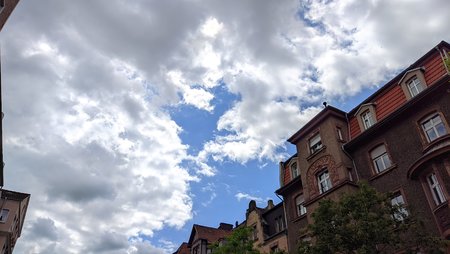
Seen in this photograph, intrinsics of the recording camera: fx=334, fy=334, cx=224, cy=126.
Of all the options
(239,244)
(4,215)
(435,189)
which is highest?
(4,215)

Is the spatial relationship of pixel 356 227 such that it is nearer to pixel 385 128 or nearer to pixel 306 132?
pixel 385 128

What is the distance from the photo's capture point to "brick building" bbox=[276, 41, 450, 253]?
17.5 meters

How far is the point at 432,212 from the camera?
1722cm

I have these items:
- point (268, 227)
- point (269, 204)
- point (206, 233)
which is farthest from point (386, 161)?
point (206, 233)

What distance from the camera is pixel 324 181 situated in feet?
78.3

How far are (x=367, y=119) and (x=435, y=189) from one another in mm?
7002

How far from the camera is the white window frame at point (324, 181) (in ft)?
76.8

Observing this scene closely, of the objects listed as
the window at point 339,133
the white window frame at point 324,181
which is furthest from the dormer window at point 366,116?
the white window frame at point 324,181

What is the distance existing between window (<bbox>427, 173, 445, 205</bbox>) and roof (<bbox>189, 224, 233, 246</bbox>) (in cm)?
2972

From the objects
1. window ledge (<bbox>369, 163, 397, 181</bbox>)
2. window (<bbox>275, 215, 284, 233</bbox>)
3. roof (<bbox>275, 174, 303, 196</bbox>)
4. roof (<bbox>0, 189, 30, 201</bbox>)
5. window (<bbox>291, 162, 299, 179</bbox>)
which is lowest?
window ledge (<bbox>369, 163, 397, 181</bbox>)

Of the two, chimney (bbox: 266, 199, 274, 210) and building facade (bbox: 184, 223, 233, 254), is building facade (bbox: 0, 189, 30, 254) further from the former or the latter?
chimney (bbox: 266, 199, 274, 210)

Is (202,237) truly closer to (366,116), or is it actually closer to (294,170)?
(294,170)

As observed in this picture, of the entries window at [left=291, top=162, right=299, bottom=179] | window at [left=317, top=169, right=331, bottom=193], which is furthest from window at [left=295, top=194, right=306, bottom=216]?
window at [left=317, top=169, right=331, bottom=193]

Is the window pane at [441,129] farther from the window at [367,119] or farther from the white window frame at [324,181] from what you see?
the white window frame at [324,181]
